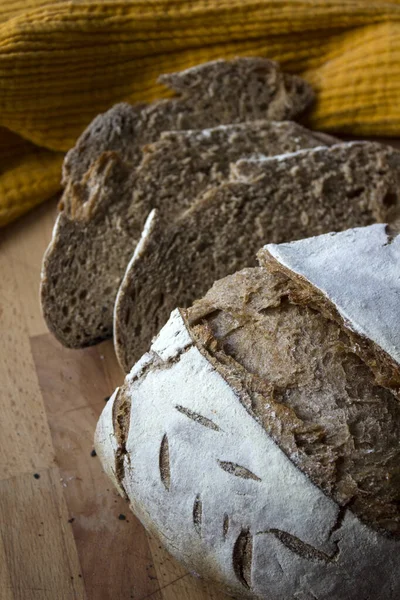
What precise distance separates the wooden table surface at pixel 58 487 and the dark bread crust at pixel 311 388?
0.65 m

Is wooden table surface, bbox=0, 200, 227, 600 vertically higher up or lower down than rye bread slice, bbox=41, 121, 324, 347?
lower down

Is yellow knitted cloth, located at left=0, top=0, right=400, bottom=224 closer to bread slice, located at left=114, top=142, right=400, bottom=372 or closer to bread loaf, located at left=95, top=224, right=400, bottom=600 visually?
bread slice, located at left=114, top=142, right=400, bottom=372

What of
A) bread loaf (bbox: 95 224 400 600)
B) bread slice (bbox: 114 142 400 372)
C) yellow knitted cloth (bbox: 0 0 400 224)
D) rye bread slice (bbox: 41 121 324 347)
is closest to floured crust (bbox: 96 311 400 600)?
bread loaf (bbox: 95 224 400 600)

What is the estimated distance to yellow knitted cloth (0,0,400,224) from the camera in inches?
114

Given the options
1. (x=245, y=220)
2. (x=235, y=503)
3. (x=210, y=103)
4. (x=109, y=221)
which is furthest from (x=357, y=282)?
(x=210, y=103)

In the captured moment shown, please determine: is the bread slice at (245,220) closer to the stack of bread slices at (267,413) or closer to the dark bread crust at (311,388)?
the stack of bread slices at (267,413)

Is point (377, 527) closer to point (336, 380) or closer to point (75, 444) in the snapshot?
point (336, 380)

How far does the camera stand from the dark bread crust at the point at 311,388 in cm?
181

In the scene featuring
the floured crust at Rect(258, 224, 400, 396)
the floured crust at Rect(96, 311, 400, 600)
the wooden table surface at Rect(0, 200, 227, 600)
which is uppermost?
the floured crust at Rect(258, 224, 400, 396)

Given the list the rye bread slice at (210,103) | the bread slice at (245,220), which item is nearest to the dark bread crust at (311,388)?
the bread slice at (245,220)

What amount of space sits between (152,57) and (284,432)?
72.7 inches

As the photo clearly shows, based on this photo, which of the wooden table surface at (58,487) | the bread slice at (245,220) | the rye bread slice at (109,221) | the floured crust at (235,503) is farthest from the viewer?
the rye bread slice at (109,221)

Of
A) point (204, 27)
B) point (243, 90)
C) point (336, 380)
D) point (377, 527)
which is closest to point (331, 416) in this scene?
point (336, 380)

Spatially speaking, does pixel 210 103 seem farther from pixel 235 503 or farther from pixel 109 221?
pixel 235 503
